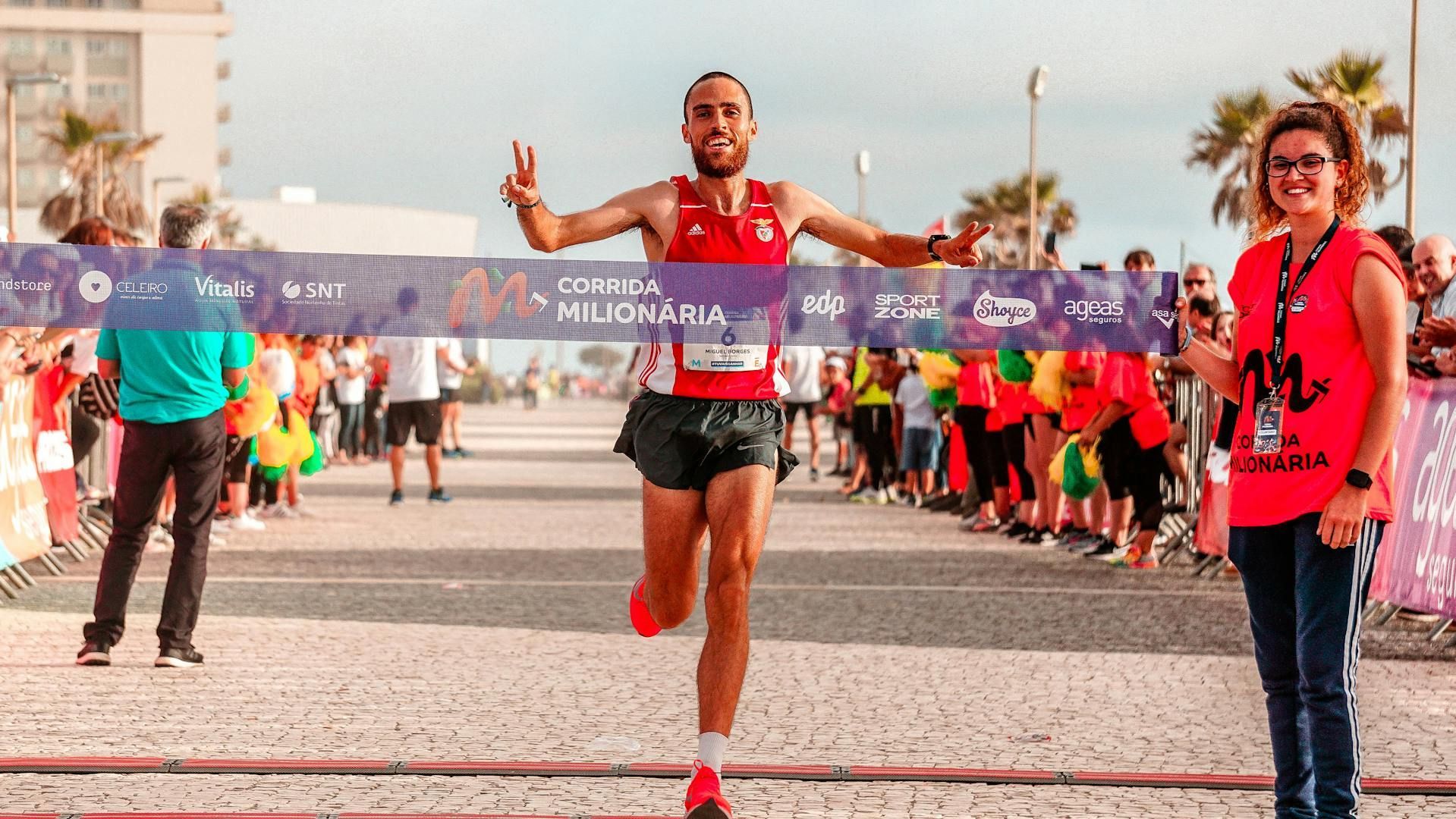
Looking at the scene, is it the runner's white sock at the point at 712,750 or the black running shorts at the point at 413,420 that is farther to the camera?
the black running shorts at the point at 413,420

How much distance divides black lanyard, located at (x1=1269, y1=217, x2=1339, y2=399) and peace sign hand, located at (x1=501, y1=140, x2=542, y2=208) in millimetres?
2120

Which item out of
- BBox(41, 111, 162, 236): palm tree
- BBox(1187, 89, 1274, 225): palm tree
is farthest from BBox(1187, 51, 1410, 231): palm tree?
BBox(41, 111, 162, 236): palm tree

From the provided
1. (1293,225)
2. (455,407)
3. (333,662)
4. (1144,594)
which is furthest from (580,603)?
(455,407)

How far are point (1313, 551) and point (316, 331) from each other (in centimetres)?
355

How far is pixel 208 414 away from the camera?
9.03m

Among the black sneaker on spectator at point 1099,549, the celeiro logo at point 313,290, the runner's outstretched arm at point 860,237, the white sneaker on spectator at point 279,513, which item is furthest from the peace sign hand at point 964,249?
the white sneaker on spectator at point 279,513

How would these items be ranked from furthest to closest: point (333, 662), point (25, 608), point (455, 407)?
point (455, 407), point (25, 608), point (333, 662)

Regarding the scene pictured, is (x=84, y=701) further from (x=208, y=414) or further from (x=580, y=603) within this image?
(x=580, y=603)

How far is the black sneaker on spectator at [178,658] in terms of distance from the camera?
8.68 metres

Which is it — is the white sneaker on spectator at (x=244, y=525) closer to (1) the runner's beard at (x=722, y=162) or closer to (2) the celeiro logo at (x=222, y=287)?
(2) the celeiro logo at (x=222, y=287)

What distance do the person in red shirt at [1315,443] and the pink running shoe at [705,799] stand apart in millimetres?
1495

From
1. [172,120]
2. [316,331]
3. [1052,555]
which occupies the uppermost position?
[172,120]

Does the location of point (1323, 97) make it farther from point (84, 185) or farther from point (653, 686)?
point (84, 185)

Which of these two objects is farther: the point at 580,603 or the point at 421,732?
the point at 580,603
